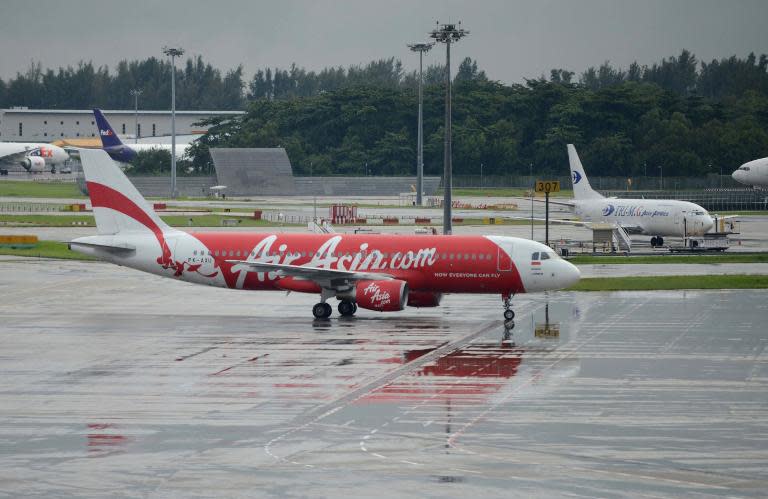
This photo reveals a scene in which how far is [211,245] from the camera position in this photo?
5091 centimetres

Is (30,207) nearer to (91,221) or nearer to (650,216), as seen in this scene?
(91,221)

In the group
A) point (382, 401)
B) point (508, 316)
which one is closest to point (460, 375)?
point (382, 401)

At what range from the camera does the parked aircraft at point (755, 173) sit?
12650 centimetres

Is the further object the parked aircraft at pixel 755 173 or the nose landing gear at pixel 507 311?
the parked aircraft at pixel 755 173

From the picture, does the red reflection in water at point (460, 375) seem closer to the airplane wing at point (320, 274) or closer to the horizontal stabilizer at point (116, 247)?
the airplane wing at point (320, 274)

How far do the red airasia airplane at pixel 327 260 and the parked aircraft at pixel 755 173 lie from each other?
84.1 meters

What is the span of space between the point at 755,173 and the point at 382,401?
10410cm

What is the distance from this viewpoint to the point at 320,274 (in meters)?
48.8

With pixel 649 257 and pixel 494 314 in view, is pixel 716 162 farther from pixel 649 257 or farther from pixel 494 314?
pixel 494 314

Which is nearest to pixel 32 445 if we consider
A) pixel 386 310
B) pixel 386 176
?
pixel 386 310

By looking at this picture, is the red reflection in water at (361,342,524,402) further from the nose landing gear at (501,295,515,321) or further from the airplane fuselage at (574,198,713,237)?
the airplane fuselage at (574,198,713,237)

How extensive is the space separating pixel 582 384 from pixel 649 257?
46.2 metres

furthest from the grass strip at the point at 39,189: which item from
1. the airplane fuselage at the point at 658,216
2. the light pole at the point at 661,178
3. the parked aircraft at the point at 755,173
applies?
the parked aircraft at the point at 755,173

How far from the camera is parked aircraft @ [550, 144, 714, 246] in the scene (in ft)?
303
